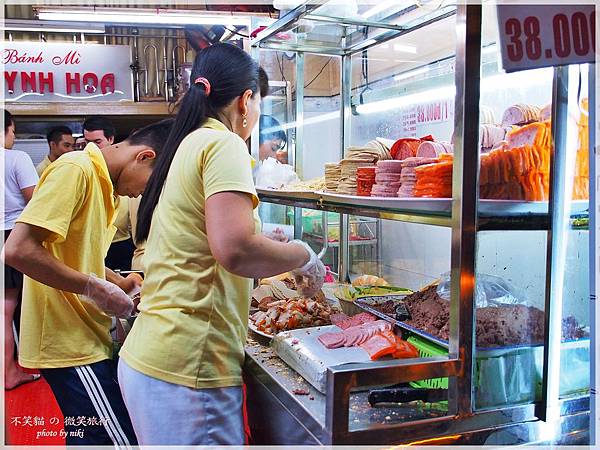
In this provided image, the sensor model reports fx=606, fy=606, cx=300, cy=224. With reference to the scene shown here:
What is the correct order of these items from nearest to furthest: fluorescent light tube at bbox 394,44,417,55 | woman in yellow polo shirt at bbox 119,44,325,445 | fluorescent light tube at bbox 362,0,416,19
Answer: woman in yellow polo shirt at bbox 119,44,325,445, fluorescent light tube at bbox 362,0,416,19, fluorescent light tube at bbox 394,44,417,55

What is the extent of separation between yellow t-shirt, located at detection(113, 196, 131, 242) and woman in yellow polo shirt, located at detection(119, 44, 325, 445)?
2.49 metres

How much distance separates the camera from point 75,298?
7.14 feet

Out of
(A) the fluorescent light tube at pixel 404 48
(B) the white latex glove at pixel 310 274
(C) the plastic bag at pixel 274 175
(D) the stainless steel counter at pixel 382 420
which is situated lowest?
(D) the stainless steel counter at pixel 382 420

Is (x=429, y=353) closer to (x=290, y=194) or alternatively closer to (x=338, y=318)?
(x=338, y=318)

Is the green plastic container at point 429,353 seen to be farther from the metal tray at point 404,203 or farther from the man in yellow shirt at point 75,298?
the man in yellow shirt at point 75,298

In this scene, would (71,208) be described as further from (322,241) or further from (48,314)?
(322,241)

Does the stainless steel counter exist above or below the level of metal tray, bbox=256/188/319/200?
below

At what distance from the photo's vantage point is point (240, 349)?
5.31 ft

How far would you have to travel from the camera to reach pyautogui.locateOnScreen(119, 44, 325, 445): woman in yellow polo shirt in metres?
1.45

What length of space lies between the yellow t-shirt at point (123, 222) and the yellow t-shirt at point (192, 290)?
2.56 meters

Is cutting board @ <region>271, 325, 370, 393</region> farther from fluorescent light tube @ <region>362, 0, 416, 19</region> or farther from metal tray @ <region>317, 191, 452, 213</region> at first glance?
fluorescent light tube @ <region>362, 0, 416, 19</region>

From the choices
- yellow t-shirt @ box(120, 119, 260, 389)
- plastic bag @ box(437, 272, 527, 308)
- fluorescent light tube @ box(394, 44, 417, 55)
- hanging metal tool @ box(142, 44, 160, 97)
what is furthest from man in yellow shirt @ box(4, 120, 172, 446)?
hanging metal tool @ box(142, 44, 160, 97)

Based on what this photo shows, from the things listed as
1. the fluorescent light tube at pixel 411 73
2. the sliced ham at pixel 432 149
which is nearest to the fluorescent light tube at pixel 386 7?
the fluorescent light tube at pixel 411 73

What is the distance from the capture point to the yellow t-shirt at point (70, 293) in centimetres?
206
